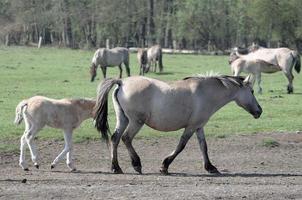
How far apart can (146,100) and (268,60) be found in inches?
763

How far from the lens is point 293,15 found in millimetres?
77500

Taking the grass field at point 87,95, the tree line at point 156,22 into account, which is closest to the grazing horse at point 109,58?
the grass field at point 87,95

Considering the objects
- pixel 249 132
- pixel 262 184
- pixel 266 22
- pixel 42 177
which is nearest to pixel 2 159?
pixel 42 177

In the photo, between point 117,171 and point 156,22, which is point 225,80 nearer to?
point 117,171

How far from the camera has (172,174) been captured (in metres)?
12.5

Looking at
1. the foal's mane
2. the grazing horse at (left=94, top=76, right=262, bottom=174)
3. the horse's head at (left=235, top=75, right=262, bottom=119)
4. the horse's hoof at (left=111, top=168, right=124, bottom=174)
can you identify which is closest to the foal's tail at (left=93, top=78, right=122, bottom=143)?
the grazing horse at (left=94, top=76, right=262, bottom=174)

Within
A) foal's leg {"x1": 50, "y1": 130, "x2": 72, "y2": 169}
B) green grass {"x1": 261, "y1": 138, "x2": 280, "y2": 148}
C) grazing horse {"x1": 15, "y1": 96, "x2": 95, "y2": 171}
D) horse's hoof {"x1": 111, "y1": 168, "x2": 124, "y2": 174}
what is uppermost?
grazing horse {"x1": 15, "y1": 96, "x2": 95, "y2": 171}

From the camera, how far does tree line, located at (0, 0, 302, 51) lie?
78.1 meters

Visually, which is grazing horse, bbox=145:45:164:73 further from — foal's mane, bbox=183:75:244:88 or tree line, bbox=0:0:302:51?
tree line, bbox=0:0:302:51

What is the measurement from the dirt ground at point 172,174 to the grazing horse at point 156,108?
56 centimetres

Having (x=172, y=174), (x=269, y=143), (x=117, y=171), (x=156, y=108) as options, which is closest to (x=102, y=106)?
(x=156, y=108)

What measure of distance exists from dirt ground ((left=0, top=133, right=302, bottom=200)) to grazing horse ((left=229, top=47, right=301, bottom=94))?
39.4 feet

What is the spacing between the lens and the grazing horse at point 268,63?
2942cm

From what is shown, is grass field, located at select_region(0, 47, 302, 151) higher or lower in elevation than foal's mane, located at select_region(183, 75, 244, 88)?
lower
